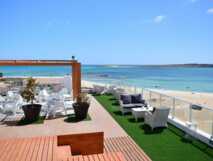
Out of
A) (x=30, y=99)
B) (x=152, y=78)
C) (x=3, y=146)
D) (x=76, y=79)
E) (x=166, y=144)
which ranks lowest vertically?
(x=152, y=78)

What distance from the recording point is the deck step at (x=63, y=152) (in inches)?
183

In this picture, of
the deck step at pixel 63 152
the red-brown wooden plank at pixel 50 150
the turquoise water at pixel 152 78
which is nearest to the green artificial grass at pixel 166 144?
the deck step at pixel 63 152

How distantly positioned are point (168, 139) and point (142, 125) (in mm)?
1452

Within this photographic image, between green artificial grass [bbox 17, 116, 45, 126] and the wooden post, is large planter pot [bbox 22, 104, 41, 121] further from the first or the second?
the wooden post

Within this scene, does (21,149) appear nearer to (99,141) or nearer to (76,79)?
(99,141)

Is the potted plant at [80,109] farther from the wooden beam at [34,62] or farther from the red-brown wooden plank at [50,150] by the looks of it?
the red-brown wooden plank at [50,150]

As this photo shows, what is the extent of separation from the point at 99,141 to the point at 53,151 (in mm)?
1151

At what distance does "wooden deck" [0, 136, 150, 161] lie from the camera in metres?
4.65

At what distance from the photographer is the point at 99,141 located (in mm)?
5793

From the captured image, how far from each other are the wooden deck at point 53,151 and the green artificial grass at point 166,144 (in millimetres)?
322

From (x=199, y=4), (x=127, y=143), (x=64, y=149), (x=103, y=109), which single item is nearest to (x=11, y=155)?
(x=64, y=149)

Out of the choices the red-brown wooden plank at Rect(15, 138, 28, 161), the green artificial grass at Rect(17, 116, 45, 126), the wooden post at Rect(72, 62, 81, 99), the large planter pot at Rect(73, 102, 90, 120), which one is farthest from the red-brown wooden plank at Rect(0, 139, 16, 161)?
the wooden post at Rect(72, 62, 81, 99)

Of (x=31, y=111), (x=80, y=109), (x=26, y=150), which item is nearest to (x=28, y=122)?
(x=31, y=111)

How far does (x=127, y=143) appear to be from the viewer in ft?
21.2
